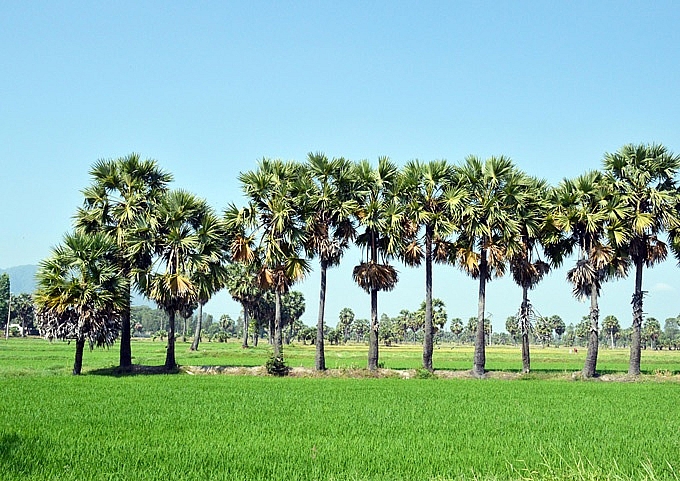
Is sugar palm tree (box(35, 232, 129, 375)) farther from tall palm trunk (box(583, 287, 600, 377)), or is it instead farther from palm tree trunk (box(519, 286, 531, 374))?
tall palm trunk (box(583, 287, 600, 377))

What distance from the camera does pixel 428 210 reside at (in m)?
38.1

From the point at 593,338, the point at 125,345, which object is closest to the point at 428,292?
the point at 593,338

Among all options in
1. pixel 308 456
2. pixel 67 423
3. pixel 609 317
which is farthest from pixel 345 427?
pixel 609 317

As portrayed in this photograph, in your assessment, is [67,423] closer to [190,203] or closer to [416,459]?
[416,459]

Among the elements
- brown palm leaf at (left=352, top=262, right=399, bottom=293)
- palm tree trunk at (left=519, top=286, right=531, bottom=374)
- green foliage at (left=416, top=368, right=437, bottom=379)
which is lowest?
green foliage at (left=416, top=368, right=437, bottom=379)

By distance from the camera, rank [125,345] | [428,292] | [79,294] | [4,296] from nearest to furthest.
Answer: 1. [79,294]
2. [125,345]
3. [428,292]
4. [4,296]

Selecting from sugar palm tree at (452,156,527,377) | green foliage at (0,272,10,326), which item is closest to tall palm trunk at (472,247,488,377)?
sugar palm tree at (452,156,527,377)

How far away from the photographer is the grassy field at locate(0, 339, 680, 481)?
40.9 feet

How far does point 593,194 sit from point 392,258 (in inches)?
465

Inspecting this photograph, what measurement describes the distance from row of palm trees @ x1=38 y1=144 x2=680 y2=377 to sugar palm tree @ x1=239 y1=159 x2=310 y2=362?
69 mm

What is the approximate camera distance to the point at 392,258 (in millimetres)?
38406

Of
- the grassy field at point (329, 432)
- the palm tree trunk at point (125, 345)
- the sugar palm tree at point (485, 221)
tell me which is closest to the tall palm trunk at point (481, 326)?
the sugar palm tree at point (485, 221)

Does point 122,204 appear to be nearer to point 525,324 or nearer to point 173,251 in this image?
point 173,251

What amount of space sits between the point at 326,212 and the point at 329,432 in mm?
22477
